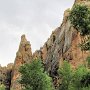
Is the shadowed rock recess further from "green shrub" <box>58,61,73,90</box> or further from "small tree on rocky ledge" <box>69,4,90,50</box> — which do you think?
"small tree on rocky ledge" <box>69,4,90,50</box>

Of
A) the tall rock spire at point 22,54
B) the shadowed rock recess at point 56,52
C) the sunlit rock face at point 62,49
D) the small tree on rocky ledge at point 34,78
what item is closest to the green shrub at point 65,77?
the small tree on rocky ledge at point 34,78

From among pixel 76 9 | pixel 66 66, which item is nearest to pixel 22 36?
pixel 66 66

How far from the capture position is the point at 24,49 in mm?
186125

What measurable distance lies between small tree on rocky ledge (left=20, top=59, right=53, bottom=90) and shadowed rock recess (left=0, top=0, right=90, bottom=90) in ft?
104

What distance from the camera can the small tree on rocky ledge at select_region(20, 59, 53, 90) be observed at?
83688 mm

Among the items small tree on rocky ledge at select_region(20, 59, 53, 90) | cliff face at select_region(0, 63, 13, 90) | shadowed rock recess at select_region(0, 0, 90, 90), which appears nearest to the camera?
small tree on rocky ledge at select_region(20, 59, 53, 90)

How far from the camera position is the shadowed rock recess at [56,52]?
135375mm

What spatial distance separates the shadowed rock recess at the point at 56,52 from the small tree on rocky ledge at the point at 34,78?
31.7 metres

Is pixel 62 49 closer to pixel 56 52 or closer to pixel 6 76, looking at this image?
pixel 56 52

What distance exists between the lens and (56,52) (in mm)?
150625

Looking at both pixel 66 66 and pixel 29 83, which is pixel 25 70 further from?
pixel 66 66

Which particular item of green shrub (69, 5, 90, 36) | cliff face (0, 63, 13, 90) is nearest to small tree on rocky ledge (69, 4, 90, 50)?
green shrub (69, 5, 90, 36)

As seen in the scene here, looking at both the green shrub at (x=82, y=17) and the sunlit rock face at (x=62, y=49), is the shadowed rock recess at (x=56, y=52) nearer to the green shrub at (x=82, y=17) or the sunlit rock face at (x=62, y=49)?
the sunlit rock face at (x=62, y=49)

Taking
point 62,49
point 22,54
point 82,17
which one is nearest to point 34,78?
point 82,17
